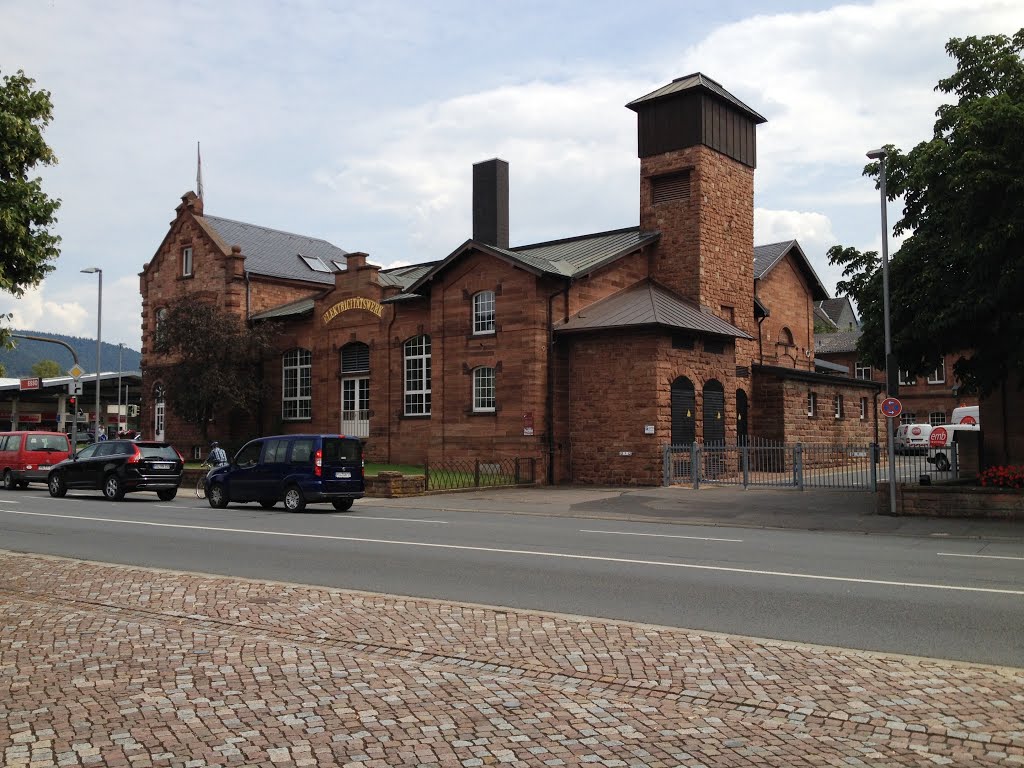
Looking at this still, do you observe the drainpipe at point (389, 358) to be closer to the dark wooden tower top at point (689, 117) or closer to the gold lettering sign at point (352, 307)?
the gold lettering sign at point (352, 307)

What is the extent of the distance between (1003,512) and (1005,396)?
788 centimetres

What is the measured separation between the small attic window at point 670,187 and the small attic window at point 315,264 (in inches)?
806

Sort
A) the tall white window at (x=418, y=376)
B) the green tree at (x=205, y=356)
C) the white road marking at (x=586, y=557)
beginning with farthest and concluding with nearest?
1. the green tree at (x=205, y=356)
2. the tall white window at (x=418, y=376)
3. the white road marking at (x=586, y=557)

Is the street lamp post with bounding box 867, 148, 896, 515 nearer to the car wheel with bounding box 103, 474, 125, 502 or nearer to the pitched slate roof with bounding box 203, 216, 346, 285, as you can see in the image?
the car wheel with bounding box 103, 474, 125, 502

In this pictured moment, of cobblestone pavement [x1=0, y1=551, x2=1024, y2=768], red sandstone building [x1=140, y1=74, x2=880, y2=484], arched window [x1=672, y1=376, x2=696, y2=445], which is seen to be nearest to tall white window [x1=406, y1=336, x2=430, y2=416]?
red sandstone building [x1=140, y1=74, x2=880, y2=484]

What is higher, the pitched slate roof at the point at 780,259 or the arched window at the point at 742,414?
the pitched slate roof at the point at 780,259

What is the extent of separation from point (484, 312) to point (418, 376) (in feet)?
15.2

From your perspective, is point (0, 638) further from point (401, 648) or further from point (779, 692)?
point (779, 692)

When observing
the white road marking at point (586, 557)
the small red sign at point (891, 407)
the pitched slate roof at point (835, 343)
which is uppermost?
the pitched slate roof at point (835, 343)

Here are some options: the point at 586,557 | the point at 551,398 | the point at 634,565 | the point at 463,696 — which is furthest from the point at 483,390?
the point at 463,696

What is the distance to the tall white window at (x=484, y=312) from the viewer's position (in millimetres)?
32438

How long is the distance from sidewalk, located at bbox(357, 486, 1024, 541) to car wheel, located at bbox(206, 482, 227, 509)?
3.34m

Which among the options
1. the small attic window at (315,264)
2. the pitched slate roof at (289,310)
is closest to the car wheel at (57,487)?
the pitched slate roof at (289,310)

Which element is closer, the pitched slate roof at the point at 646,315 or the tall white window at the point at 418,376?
the pitched slate roof at the point at 646,315
